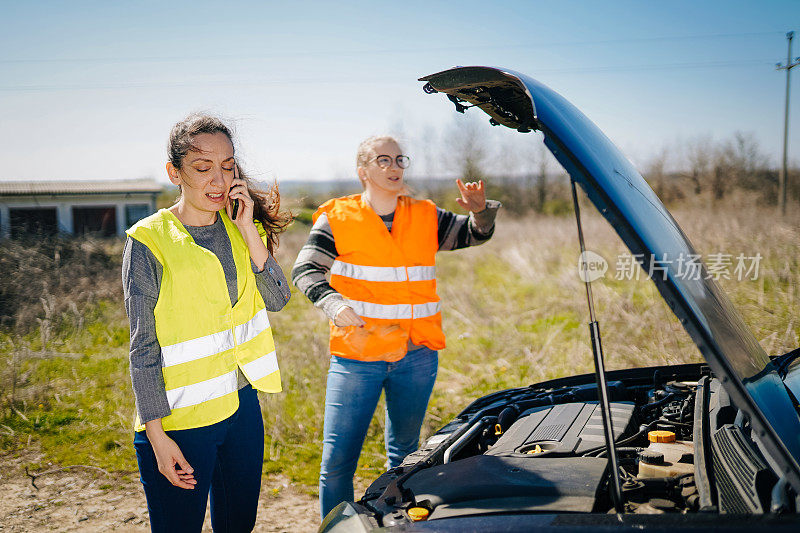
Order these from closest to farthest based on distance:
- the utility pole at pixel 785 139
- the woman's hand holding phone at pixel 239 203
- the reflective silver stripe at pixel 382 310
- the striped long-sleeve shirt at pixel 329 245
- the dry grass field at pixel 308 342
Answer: the woman's hand holding phone at pixel 239 203
the striped long-sleeve shirt at pixel 329 245
the reflective silver stripe at pixel 382 310
the dry grass field at pixel 308 342
the utility pole at pixel 785 139

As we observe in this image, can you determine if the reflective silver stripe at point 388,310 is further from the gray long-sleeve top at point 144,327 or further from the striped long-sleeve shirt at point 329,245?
the gray long-sleeve top at point 144,327

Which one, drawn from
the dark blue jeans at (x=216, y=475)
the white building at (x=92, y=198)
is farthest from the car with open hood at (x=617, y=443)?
the white building at (x=92, y=198)

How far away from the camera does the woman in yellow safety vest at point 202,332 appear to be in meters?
1.79

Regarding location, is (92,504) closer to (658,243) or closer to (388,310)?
(388,310)

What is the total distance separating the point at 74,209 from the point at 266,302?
83.7ft

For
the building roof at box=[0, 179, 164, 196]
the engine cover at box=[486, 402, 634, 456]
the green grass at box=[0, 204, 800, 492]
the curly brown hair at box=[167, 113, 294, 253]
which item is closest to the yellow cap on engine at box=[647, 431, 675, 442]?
the engine cover at box=[486, 402, 634, 456]

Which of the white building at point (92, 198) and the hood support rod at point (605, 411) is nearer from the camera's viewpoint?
the hood support rod at point (605, 411)

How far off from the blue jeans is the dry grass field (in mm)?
1386

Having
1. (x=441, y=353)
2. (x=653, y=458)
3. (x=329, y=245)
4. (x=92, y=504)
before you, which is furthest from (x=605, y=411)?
(x=441, y=353)

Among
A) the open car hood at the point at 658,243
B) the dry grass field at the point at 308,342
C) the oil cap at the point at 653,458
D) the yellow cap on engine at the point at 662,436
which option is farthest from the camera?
the dry grass field at the point at 308,342

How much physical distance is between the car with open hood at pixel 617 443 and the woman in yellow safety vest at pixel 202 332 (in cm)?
52

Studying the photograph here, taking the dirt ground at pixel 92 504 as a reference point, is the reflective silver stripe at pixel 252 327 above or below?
above

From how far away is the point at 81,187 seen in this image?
2612 centimetres

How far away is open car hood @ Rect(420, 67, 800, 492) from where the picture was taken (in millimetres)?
1296
